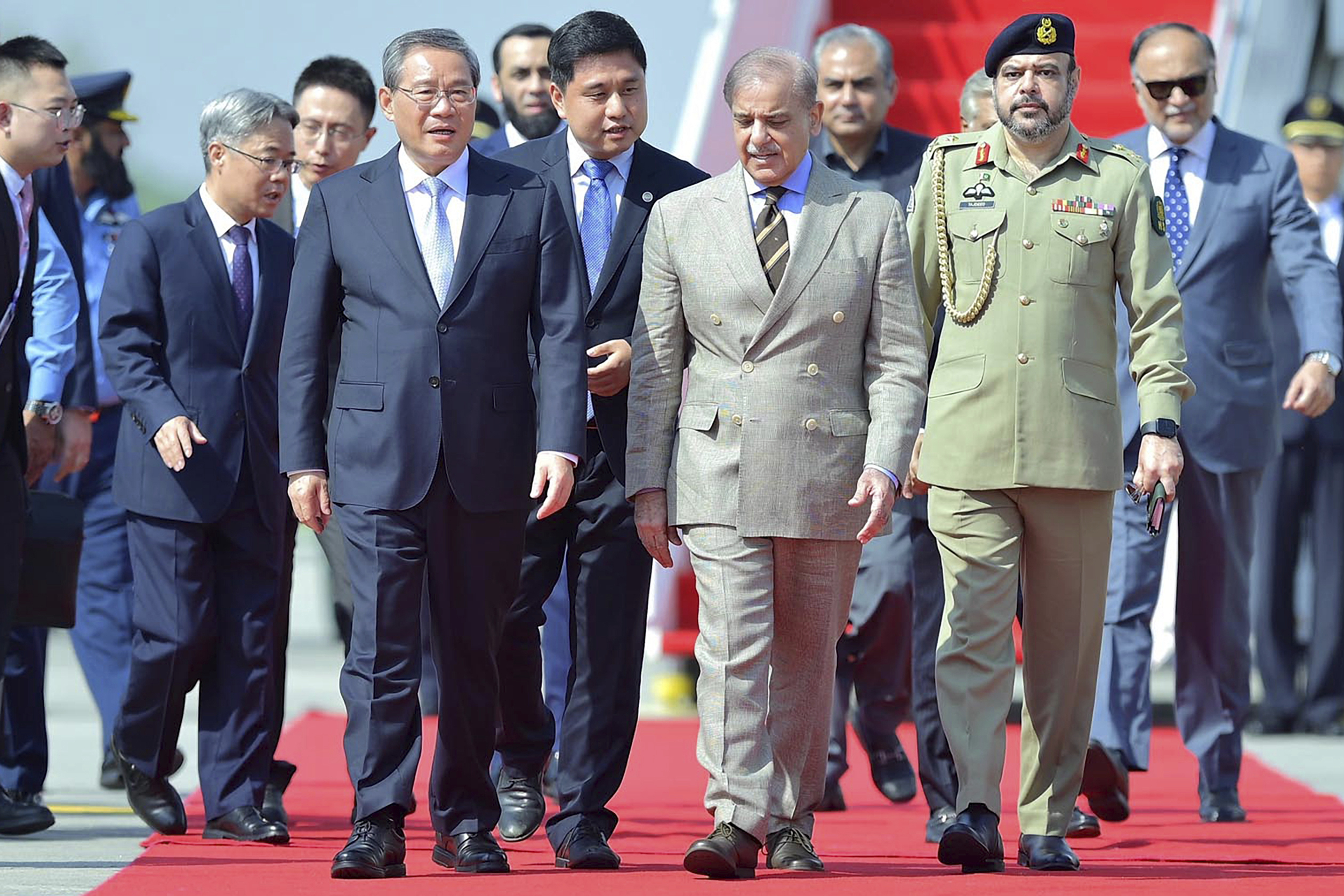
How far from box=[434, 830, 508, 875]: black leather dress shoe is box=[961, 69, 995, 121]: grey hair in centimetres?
270

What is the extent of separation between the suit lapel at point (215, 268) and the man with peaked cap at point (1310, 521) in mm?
4933

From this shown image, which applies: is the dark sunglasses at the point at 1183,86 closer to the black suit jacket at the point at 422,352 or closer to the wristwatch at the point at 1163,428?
the wristwatch at the point at 1163,428

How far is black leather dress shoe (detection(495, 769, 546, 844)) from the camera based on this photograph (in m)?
5.95

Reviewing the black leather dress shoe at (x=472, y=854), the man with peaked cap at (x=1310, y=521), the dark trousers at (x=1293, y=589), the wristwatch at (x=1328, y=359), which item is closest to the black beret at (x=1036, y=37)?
the wristwatch at (x=1328, y=359)

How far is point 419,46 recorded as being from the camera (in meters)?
5.22

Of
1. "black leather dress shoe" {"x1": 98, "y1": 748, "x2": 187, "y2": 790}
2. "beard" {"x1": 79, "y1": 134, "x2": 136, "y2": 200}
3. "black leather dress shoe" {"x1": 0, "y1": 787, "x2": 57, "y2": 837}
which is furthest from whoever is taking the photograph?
"beard" {"x1": 79, "y1": 134, "x2": 136, "y2": 200}

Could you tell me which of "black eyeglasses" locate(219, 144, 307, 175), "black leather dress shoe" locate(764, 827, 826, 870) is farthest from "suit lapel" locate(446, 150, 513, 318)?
"black leather dress shoe" locate(764, 827, 826, 870)

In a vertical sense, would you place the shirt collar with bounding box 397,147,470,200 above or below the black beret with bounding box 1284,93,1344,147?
below

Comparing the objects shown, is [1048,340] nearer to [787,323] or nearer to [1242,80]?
[787,323]

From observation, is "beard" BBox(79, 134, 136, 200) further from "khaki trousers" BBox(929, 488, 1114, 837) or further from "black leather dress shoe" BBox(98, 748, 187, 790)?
"khaki trousers" BBox(929, 488, 1114, 837)

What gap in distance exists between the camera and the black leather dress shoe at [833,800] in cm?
693

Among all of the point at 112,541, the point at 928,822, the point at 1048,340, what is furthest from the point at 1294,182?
the point at 112,541

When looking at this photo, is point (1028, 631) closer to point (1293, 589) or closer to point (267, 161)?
point (267, 161)

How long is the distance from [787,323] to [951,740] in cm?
106
